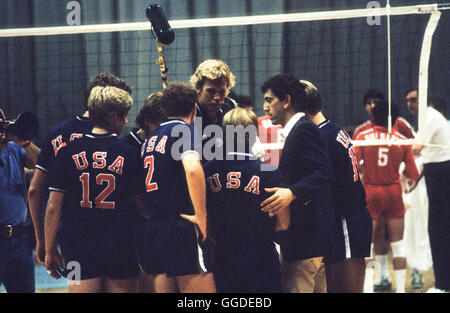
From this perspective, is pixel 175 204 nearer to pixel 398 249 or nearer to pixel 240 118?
pixel 240 118

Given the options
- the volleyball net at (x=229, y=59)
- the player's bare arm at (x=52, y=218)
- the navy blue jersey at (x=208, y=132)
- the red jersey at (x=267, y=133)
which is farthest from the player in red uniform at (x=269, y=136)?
the player's bare arm at (x=52, y=218)

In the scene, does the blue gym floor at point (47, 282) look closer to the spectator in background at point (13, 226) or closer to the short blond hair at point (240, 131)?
A: the spectator in background at point (13, 226)

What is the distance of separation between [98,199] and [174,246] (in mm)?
543

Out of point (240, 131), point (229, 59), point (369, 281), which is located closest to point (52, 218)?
point (240, 131)

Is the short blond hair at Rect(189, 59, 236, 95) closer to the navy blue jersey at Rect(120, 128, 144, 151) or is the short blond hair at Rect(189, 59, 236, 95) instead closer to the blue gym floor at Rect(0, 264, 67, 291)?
the navy blue jersey at Rect(120, 128, 144, 151)

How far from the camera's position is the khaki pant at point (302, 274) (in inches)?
163

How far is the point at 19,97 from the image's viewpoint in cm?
842

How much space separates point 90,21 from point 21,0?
958 mm

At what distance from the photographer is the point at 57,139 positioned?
422 centimetres

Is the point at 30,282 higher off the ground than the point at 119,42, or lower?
lower

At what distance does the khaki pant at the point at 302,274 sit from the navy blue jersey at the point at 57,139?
159 cm

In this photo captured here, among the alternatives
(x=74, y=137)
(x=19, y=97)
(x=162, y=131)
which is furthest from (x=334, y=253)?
(x=19, y=97)
